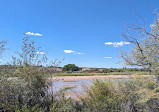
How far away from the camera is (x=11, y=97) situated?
5.46m

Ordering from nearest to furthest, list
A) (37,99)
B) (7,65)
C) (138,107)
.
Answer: (138,107) → (37,99) → (7,65)

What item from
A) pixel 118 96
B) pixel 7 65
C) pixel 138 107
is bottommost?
pixel 138 107

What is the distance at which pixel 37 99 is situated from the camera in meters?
5.60

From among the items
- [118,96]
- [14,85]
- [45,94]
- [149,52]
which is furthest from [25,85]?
[149,52]

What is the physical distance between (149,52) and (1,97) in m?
6.53

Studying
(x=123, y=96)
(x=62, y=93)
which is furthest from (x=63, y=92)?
(x=123, y=96)

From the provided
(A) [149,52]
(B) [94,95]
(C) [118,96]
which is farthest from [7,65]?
(A) [149,52]

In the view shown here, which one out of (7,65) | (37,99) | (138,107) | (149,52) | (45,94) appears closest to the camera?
(138,107)

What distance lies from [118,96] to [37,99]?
9.54ft

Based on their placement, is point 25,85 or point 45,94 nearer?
point 25,85

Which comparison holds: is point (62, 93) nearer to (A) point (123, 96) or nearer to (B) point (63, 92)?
(B) point (63, 92)

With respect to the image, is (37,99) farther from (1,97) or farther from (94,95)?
(94,95)

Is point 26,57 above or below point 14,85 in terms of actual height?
above

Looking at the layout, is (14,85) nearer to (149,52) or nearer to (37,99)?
(37,99)
